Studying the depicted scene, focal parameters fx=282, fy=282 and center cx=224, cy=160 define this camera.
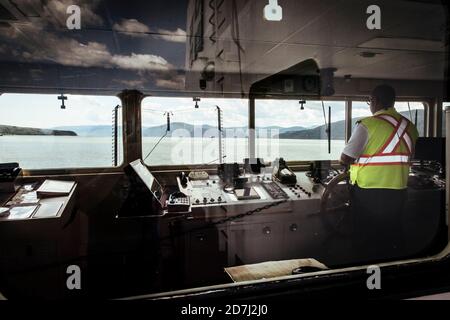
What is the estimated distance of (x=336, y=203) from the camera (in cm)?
296

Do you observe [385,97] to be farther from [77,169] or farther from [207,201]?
[77,169]

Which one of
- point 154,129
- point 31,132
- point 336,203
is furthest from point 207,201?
point 31,132

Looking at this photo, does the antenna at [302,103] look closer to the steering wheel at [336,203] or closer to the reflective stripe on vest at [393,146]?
the steering wheel at [336,203]

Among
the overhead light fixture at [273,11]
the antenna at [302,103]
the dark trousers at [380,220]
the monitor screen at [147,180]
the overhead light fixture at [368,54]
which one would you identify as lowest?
the dark trousers at [380,220]

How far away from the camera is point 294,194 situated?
2.88 m

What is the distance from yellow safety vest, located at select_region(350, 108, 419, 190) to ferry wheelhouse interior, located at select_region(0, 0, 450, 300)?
29cm

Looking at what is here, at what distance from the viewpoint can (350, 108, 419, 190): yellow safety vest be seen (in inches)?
90.0

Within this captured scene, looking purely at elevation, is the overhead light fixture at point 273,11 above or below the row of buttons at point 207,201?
above

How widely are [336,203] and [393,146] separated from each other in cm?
89

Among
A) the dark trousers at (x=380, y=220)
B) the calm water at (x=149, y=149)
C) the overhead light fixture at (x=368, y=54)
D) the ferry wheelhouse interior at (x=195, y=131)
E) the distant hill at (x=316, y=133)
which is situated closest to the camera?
the ferry wheelhouse interior at (x=195, y=131)

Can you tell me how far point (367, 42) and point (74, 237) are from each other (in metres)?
3.41

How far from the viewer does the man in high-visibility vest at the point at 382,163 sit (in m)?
2.29

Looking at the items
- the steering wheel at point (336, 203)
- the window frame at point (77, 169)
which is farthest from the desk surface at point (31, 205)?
the steering wheel at point (336, 203)

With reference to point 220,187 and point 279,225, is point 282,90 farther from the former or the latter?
point 279,225
